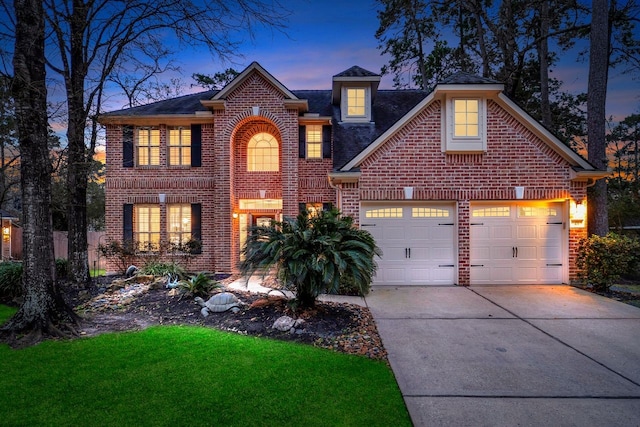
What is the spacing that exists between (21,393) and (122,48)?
7.53m

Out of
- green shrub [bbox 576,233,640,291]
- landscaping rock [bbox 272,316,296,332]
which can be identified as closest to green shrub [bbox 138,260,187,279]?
landscaping rock [bbox 272,316,296,332]

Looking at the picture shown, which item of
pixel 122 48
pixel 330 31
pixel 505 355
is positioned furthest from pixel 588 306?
pixel 122 48

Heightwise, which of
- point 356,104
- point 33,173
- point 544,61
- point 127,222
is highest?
point 544,61

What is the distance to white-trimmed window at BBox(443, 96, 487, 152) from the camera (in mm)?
8930

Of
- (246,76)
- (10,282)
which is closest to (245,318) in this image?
(10,282)

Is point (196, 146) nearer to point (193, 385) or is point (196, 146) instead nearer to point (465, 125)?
point (465, 125)

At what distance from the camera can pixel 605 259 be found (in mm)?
8297

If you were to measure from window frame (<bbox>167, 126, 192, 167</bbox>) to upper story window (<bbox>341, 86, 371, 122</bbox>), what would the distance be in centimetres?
583

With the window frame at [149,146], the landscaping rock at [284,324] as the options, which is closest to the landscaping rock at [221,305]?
the landscaping rock at [284,324]

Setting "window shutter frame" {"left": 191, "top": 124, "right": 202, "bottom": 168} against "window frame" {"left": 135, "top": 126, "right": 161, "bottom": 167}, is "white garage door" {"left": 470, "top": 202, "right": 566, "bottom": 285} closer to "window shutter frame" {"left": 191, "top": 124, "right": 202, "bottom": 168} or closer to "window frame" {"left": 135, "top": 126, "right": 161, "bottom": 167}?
"window shutter frame" {"left": 191, "top": 124, "right": 202, "bottom": 168}

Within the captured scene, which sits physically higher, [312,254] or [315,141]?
[315,141]

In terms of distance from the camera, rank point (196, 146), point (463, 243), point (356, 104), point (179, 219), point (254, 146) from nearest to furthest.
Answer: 1. point (463, 243)
2. point (196, 146)
3. point (179, 219)
4. point (254, 146)
5. point (356, 104)

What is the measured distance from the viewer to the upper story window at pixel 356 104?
12.3 metres

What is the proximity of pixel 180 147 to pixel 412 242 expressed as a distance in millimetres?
8720
